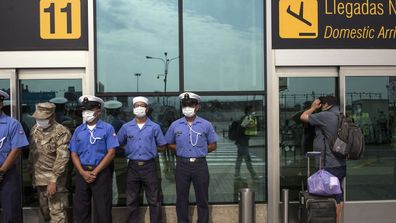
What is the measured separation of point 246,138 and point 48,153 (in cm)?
266

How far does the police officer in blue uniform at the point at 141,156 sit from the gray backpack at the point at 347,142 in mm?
2153

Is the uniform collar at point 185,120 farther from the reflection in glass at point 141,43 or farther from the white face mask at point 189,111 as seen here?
the reflection in glass at point 141,43

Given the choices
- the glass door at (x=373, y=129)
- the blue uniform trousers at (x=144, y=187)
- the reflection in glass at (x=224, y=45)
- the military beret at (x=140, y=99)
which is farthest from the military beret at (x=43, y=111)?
the glass door at (x=373, y=129)

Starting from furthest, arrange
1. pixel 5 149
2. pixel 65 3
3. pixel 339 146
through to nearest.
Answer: pixel 65 3, pixel 339 146, pixel 5 149

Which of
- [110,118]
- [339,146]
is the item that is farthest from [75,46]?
[339,146]

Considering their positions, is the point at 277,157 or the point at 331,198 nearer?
the point at 331,198

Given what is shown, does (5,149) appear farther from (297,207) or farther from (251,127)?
(297,207)

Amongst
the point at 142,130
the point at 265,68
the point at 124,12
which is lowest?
the point at 142,130

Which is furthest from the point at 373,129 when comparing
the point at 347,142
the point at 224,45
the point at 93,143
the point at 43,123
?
the point at 43,123

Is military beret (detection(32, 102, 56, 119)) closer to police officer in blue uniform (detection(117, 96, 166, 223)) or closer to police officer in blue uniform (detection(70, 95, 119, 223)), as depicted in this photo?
police officer in blue uniform (detection(70, 95, 119, 223))

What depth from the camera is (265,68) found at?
686cm

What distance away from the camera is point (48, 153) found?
237 inches

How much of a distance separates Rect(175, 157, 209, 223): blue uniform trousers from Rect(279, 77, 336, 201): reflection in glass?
132 cm

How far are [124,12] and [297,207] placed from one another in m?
3.63
